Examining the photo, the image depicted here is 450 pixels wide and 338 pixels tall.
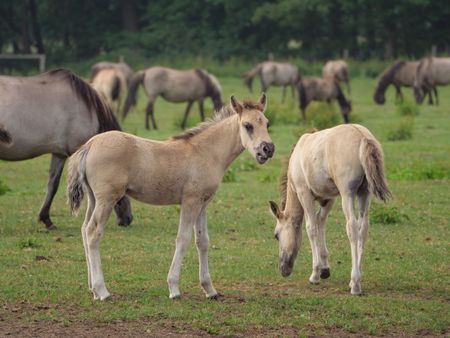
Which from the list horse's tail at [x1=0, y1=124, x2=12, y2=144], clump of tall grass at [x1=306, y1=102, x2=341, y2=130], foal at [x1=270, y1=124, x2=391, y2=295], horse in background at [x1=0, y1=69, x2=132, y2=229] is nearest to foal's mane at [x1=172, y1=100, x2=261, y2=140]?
foal at [x1=270, y1=124, x2=391, y2=295]

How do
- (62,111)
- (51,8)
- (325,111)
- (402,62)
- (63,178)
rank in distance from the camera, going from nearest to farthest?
(62,111) < (63,178) < (325,111) < (402,62) < (51,8)

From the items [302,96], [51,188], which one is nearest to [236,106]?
[51,188]

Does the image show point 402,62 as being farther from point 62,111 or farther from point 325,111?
point 62,111

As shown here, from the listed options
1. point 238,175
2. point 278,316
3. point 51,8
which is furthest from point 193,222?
point 51,8

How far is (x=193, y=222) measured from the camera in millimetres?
8805

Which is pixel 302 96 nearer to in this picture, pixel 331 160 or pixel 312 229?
pixel 312 229

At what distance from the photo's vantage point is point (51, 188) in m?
13.0

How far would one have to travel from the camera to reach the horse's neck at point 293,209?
9883mm

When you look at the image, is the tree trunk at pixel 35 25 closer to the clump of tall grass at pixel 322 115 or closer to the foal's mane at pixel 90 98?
the clump of tall grass at pixel 322 115

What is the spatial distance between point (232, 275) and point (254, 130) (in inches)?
68.2

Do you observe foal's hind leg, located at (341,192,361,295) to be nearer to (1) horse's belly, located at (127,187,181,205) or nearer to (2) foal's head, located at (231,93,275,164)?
(2) foal's head, located at (231,93,275,164)

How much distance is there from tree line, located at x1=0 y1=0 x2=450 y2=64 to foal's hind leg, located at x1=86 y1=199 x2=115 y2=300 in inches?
1759

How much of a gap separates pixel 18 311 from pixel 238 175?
33.9 feet

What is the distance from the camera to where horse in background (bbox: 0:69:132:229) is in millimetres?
12430
